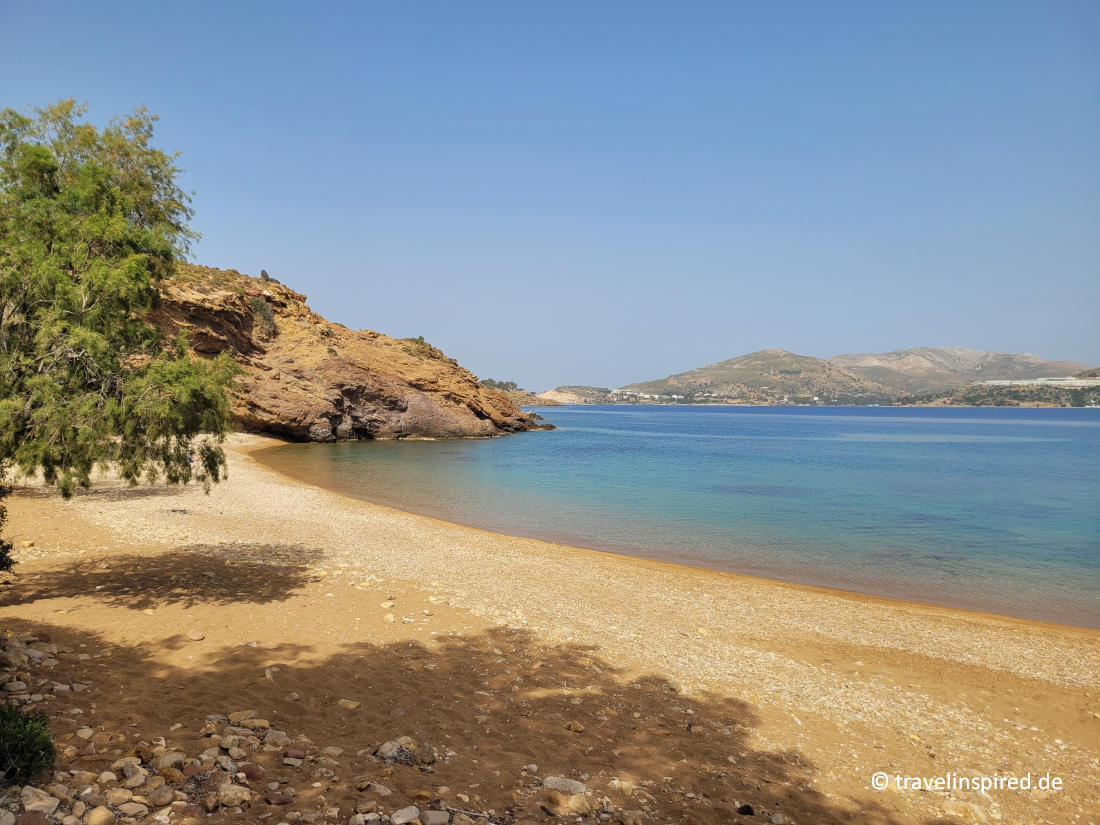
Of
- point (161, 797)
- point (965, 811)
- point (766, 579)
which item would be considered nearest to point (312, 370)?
point (766, 579)

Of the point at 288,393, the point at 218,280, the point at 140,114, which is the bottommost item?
the point at 288,393

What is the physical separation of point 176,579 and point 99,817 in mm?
8761

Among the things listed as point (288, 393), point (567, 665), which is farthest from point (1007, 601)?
point (288, 393)

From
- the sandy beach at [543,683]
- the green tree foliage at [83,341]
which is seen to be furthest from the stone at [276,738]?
the green tree foliage at [83,341]

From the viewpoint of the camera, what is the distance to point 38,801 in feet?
12.9

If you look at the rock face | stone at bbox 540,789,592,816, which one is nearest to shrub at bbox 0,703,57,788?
stone at bbox 540,789,592,816

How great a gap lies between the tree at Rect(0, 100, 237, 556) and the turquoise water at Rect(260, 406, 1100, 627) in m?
13.8

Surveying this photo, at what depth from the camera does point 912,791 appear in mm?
6266

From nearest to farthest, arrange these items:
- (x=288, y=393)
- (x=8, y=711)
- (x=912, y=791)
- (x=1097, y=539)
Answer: (x=8, y=711), (x=912, y=791), (x=1097, y=539), (x=288, y=393)

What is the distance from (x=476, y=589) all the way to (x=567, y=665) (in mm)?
4276

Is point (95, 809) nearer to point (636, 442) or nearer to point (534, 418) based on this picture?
point (636, 442)

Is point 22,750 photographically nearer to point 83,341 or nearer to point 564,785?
point 564,785

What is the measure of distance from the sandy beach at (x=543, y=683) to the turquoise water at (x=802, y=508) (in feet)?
10.1

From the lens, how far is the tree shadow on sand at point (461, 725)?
5211 millimetres
